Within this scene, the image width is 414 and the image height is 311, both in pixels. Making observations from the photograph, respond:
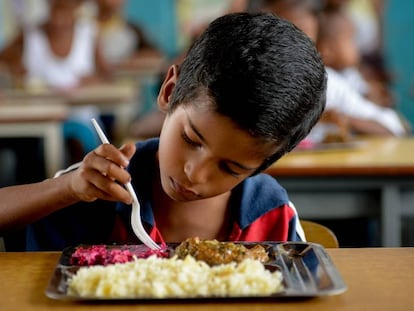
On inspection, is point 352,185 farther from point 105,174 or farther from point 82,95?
point 82,95

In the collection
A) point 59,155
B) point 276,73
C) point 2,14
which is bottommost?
point 59,155

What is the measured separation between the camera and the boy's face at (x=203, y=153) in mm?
1188

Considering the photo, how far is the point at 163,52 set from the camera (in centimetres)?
611

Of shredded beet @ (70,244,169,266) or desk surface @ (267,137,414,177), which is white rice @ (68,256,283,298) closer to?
shredded beet @ (70,244,169,266)

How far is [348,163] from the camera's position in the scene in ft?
8.36

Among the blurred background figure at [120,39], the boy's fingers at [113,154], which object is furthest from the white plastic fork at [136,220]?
the blurred background figure at [120,39]

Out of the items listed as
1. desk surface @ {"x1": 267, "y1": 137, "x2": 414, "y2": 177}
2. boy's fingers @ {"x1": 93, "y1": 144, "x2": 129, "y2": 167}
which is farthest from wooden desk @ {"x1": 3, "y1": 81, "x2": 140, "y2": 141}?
boy's fingers @ {"x1": 93, "y1": 144, "x2": 129, "y2": 167}

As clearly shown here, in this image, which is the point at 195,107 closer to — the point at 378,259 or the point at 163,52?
the point at 378,259

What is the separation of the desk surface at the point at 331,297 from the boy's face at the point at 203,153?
0.60ft

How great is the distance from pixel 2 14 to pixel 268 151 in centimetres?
525

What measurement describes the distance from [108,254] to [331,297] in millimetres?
299

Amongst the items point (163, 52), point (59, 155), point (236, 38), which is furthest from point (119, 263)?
point (163, 52)

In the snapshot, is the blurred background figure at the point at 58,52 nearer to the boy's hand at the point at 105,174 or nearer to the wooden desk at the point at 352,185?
the wooden desk at the point at 352,185

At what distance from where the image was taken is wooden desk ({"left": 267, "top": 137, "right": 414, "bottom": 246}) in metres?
2.51
